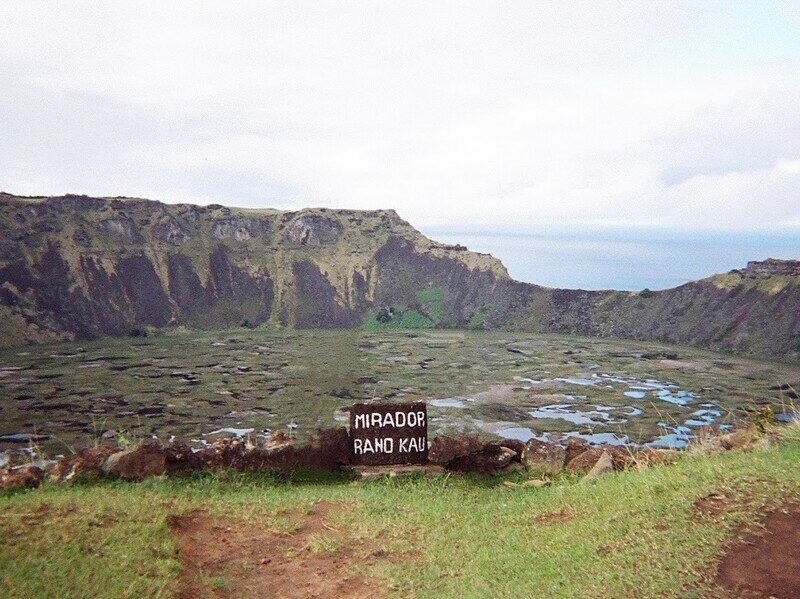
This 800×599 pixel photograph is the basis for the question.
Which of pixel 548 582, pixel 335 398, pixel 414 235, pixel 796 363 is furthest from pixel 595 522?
pixel 414 235

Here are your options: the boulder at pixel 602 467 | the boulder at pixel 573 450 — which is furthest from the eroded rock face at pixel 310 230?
the boulder at pixel 602 467

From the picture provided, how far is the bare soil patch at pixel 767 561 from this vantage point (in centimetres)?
696

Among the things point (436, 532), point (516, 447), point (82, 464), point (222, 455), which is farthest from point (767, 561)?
point (82, 464)

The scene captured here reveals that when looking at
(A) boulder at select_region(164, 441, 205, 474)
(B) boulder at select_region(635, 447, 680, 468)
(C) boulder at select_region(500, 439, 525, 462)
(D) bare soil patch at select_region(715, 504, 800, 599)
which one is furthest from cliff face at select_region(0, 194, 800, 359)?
(D) bare soil patch at select_region(715, 504, 800, 599)

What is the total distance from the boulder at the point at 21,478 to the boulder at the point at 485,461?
941cm

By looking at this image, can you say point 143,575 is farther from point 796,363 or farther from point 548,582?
point 796,363

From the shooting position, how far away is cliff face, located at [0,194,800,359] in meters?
75.2

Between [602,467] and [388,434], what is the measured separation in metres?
5.27

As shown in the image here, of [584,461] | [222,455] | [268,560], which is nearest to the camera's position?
[268,560]

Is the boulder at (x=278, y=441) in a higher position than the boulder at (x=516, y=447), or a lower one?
higher

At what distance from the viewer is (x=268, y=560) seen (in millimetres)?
9445

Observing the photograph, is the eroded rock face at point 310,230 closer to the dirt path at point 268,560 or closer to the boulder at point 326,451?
the boulder at point 326,451

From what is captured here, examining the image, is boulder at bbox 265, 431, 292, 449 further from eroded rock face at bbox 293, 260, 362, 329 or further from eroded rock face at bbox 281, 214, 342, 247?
eroded rock face at bbox 281, 214, 342, 247

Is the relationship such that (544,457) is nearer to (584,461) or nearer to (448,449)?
(584,461)
